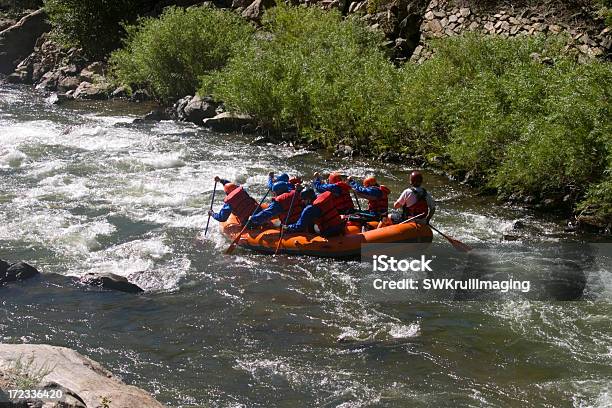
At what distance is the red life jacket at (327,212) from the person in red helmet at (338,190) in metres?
0.43

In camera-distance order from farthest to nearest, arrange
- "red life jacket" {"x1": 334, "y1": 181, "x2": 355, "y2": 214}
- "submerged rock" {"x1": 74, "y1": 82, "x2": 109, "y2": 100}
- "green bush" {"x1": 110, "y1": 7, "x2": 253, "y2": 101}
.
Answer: "submerged rock" {"x1": 74, "y1": 82, "x2": 109, "y2": 100} < "green bush" {"x1": 110, "y1": 7, "x2": 253, "y2": 101} < "red life jacket" {"x1": 334, "y1": 181, "x2": 355, "y2": 214}

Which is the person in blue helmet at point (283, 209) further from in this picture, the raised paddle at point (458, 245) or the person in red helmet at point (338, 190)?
the raised paddle at point (458, 245)

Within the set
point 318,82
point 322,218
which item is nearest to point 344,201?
point 322,218

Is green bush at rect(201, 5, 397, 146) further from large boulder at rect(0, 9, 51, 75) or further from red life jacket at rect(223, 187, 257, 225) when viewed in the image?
large boulder at rect(0, 9, 51, 75)

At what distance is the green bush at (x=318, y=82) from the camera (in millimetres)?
16078

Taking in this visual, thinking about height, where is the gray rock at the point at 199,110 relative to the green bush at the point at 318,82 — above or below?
below

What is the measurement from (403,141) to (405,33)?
6.38 meters

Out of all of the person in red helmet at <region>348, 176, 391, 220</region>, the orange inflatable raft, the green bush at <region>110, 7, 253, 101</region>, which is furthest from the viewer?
the green bush at <region>110, 7, 253, 101</region>

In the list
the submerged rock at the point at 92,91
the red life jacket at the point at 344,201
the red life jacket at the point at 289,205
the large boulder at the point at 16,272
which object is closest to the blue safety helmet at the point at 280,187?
the red life jacket at the point at 289,205

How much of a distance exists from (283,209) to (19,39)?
26601mm

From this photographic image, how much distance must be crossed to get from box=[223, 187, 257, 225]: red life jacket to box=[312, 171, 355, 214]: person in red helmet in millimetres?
1100

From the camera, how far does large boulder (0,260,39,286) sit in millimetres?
9430

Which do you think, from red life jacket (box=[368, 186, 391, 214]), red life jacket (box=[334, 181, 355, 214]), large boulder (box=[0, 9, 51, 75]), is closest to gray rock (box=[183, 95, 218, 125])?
red life jacket (box=[334, 181, 355, 214])

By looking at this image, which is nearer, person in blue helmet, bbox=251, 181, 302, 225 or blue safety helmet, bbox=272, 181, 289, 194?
person in blue helmet, bbox=251, 181, 302, 225
